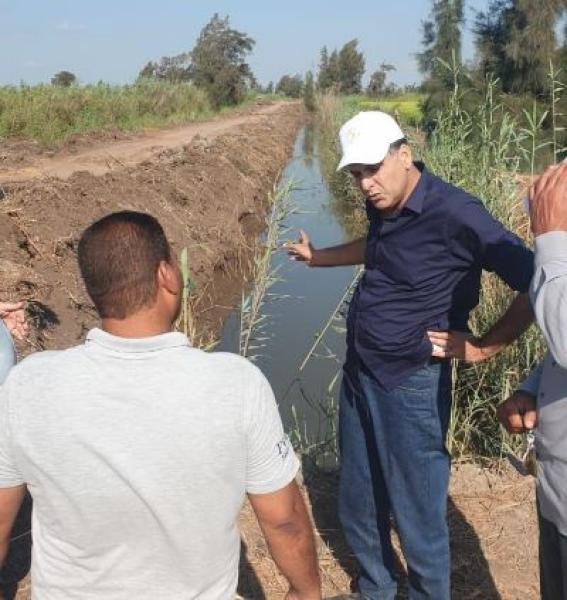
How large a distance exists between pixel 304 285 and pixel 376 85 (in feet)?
149

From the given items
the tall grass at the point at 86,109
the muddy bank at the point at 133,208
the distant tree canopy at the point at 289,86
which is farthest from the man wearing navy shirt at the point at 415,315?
the distant tree canopy at the point at 289,86

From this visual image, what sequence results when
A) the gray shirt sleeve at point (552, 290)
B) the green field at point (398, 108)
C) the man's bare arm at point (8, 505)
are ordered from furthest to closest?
the green field at point (398, 108), the gray shirt sleeve at point (552, 290), the man's bare arm at point (8, 505)

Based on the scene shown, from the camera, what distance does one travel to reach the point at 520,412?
82.6 inches

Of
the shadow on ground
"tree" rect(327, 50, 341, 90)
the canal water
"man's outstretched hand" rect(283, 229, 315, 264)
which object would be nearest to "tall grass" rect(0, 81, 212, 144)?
the canal water

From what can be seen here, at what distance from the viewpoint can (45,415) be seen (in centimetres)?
139

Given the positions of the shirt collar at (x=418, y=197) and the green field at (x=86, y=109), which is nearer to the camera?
the shirt collar at (x=418, y=197)

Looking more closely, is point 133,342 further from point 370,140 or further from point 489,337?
point 489,337

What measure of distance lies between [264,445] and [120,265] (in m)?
0.46

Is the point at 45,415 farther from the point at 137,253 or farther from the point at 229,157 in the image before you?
the point at 229,157

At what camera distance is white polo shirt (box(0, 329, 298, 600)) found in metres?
1.38

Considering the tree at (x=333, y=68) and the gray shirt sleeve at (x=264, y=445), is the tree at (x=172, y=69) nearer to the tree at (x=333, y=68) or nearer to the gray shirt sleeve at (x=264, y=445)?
the tree at (x=333, y=68)

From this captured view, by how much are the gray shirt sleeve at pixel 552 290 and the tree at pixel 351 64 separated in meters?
69.4

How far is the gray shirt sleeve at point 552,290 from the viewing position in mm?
1641

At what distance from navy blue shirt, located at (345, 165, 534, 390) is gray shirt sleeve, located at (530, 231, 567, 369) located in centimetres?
51
